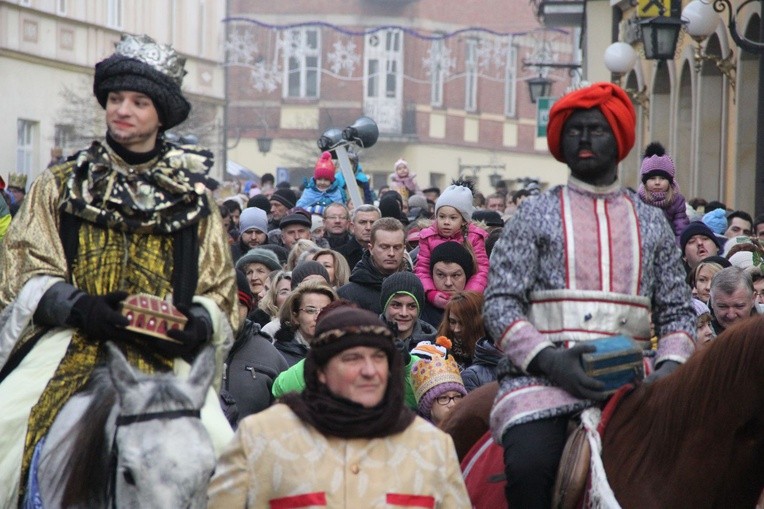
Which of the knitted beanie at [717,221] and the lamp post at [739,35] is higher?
the lamp post at [739,35]

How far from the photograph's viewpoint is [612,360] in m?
5.73

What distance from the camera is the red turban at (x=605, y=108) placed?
236 inches

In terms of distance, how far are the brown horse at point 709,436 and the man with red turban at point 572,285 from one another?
9.6 inches

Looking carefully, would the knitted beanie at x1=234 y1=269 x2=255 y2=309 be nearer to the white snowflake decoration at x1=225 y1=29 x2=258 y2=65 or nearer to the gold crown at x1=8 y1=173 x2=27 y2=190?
the gold crown at x1=8 y1=173 x2=27 y2=190

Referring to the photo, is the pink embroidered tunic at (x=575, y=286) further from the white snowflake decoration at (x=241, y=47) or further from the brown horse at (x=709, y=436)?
the white snowflake decoration at (x=241, y=47)

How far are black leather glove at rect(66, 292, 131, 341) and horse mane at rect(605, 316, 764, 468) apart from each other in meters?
1.85

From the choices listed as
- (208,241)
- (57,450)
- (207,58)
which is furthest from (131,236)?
(207,58)

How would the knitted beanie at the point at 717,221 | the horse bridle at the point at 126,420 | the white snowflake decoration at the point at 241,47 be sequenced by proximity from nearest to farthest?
the horse bridle at the point at 126,420, the knitted beanie at the point at 717,221, the white snowflake decoration at the point at 241,47

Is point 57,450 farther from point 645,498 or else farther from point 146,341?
point 645,498

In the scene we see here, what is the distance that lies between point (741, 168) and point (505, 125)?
47.2 metres

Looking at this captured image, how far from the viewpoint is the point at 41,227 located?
562cm

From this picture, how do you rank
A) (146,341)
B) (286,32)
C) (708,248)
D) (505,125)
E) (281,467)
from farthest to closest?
(505,125), (286,32), (708,248), (146,341), (281,467)

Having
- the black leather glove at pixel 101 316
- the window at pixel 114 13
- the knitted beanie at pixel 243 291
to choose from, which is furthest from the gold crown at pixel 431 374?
the window at pixel 114 13

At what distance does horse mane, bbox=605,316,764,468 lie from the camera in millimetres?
5684
